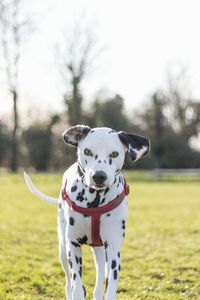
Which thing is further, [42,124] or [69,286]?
[42,124]

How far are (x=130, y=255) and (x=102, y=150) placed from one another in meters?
6.00

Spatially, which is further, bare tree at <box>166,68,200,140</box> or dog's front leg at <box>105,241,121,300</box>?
bare tree at <box>166,68,200,140</box>

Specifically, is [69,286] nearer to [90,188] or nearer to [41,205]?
[90,188]

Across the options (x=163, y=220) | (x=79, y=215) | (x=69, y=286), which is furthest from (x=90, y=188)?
(x=163, y=220)

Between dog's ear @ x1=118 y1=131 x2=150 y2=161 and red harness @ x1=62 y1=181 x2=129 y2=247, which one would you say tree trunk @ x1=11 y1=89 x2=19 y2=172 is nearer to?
red harness @ x1=62 y1=181 x2=129 y2=247

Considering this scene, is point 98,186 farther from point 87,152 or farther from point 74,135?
point 74,135

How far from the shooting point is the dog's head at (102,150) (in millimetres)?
4379

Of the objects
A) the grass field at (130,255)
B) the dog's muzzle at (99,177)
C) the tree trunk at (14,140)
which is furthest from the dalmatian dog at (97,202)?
the tree trunk at (14,140)

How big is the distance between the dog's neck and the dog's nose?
466 mm

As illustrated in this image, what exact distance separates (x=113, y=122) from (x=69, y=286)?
4590 cm

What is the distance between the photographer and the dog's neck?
190 inches

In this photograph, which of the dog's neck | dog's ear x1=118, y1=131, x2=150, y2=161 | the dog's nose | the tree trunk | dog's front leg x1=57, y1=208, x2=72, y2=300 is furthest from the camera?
the tree trunk

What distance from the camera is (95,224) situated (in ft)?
15.8

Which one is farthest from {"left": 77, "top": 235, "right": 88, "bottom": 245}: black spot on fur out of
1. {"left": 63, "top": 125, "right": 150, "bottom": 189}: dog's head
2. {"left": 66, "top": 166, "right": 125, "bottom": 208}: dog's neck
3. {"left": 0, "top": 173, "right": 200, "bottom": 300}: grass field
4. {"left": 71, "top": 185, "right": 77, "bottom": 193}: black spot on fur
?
{"left": 0, "top": 173, "right": 200, "bottom": 300}: grass field
